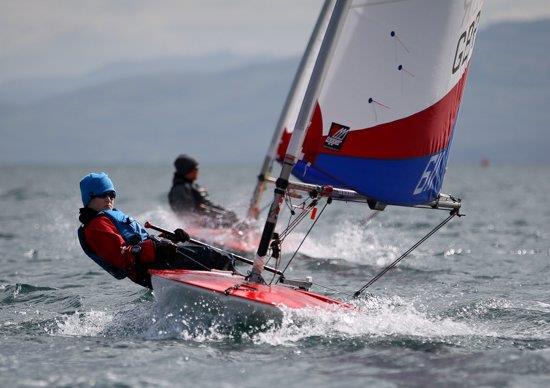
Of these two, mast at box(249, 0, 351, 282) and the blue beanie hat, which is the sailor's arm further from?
mast at box(249, 0, 351, 282)

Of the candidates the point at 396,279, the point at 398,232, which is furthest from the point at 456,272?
the point at 398,232

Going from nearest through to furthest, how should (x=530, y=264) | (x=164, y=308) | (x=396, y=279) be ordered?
(x=164, y=308), (x=396, y=279), (x=530, y=264)

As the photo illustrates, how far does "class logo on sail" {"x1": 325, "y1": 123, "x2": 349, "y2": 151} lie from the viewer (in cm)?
811

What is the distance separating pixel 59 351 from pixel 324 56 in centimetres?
313

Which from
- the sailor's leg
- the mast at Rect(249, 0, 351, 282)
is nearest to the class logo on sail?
the mast at Rect(249, 0, 351, 282)

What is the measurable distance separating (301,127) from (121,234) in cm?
173

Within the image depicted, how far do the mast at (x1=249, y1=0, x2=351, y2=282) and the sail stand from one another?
0.17 metres

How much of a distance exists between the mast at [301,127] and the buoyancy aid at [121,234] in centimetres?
104

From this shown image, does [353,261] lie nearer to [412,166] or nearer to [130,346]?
[412,166]

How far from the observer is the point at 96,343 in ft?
24.0

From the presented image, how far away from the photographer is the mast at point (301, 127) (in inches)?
305

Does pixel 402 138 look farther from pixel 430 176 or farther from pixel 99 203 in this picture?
pixel 99 203

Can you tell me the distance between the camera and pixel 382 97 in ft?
26.7

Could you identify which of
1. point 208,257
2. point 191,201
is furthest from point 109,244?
point 191,201
